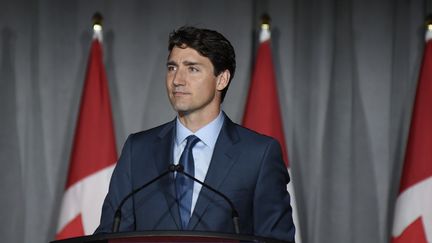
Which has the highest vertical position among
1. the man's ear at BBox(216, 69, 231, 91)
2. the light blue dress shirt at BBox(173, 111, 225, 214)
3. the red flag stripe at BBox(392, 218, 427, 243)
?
the man's ear at BBox(216, 69, 231, 91)

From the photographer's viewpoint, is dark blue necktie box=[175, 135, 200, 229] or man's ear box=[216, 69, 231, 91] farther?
man's ear box=[216, 69, 231, 91]

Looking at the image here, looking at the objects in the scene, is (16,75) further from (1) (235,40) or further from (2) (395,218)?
(2) (395,218)

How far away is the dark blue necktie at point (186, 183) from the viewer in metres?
2.41

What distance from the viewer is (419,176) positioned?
420 centimetres

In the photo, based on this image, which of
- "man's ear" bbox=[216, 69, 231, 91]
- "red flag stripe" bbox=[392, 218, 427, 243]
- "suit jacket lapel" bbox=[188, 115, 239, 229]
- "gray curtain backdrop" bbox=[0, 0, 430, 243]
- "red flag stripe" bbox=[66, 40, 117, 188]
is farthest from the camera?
"gray curtain backdrop" bbox=[0, 0, 430, 243]

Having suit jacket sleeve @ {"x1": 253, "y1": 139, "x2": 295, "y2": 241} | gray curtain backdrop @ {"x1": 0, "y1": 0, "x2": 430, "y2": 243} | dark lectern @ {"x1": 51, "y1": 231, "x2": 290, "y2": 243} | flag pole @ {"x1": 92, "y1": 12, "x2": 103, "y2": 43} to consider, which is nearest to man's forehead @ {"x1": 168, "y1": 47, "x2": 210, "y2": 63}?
suit jacket sleeve @ {"x1": 253, "y1": 139, "x2": 295, "y2": 241}

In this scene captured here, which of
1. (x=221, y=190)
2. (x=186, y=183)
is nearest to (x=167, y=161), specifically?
(x=186, y=183)

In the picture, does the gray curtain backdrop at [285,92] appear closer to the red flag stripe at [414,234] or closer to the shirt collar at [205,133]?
the red flag stripe at [414,234]

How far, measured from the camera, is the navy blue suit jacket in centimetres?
238

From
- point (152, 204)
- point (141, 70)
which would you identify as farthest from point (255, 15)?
point (152, 204)

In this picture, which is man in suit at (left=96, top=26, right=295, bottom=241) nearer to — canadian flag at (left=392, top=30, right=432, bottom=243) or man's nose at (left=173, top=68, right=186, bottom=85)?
man's nose at (left=173, top=68, right=186, bottom=85)

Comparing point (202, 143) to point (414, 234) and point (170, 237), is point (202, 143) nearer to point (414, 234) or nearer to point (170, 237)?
point (170, 237)

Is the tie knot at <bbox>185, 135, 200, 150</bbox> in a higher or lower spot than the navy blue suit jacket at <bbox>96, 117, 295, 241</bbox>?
higher

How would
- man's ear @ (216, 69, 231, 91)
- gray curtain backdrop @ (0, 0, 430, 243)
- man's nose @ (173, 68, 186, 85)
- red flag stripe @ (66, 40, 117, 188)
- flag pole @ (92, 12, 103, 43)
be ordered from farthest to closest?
1. gray curtain backdrop @ (0, 0, 430, 243)
2. flag pole @ (92, 12, 103, 43)
3. red flag stripe @ (66, 40, 117, 188)
4. man's ear @ (216, 69, 231, 91)
5. man's nose @ (173, 68, 186, 85)
